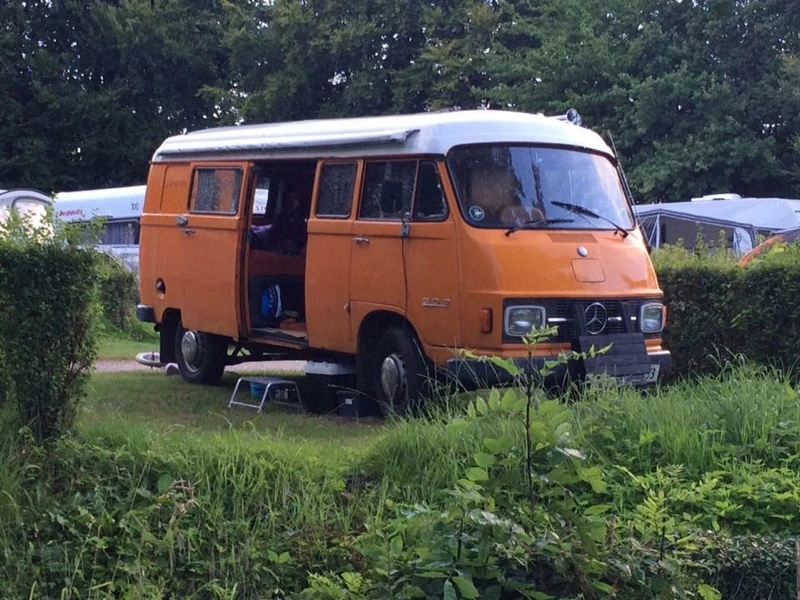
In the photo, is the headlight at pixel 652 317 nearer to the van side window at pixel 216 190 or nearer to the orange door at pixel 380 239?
the orange door at pixel 380 239

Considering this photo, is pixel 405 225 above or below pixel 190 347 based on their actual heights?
above

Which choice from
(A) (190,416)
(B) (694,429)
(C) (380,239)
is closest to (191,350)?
(A) (190,416)

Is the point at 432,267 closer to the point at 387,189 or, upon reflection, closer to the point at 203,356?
the point at 387,189

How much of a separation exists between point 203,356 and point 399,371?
3538 mm

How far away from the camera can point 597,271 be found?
8750 mm

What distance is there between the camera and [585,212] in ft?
30.1

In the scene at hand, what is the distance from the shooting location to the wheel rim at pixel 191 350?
11.9 m

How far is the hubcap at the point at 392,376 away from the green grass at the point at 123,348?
6.29 m

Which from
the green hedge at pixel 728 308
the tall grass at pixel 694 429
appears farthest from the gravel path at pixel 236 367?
the tall grass at pixel 694 429

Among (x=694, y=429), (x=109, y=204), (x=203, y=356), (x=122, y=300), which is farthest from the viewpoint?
(x=109, y=204)

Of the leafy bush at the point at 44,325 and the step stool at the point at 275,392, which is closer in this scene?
→ the leafy bush at the point at 44,325

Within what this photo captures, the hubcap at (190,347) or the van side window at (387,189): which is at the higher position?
the van side window at (387,189)

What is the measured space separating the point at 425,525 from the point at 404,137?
4.48 meters

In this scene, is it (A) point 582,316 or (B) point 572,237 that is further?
(B) point 572,237
